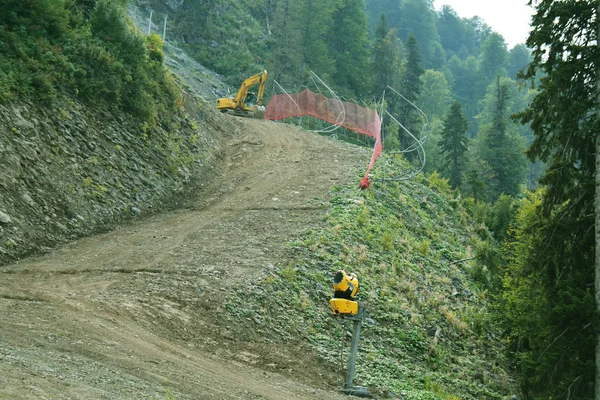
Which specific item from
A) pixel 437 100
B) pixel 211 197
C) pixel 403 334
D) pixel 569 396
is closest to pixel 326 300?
pixel 403 334

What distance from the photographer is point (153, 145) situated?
21188 mm

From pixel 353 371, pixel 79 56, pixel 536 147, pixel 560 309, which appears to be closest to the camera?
pixel 560 309

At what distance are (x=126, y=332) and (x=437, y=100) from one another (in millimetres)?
102093

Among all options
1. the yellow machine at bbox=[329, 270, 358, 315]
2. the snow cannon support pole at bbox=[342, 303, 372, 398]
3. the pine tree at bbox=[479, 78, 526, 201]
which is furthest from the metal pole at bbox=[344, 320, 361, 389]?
the pine tree at bbox=[479, 78, 526, 201]

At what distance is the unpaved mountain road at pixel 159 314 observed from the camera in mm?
8008

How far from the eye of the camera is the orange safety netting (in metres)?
32.2

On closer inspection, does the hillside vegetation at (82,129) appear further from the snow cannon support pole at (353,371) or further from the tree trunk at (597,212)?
the tree trunk at (597,212)

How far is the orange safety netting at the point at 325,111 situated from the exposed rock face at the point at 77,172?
32.8 ft

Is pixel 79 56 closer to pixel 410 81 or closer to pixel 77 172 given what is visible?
pixel 77 172

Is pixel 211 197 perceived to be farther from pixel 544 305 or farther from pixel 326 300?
pixel 544 305

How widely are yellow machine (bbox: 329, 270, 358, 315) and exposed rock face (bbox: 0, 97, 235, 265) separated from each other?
6877 mm

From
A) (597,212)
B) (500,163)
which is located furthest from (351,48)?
(597,212)

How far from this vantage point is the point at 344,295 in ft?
36.0

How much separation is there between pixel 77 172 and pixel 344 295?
29.7 ft
